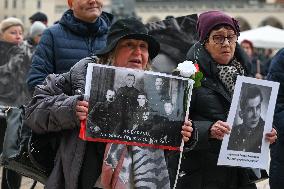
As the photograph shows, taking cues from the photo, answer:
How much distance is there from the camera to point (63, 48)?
15.4 feet

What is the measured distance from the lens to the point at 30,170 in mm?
3744

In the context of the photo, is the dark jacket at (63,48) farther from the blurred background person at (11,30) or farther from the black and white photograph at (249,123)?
the blurred background person at (11,30)

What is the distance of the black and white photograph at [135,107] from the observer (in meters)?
3.16

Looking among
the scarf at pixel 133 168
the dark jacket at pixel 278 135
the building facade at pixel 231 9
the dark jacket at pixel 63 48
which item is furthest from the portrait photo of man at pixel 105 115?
the building facade at pixel 231 9

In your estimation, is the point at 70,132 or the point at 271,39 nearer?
the point at 70,132

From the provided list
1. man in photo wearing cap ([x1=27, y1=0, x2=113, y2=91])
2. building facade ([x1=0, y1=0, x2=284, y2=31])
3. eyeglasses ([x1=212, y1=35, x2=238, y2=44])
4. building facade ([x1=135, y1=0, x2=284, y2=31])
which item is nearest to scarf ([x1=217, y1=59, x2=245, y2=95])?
eyeglasses ([x1=212, y1=35, x2=238, y2=44])

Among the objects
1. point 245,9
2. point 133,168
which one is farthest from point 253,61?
point 245,9

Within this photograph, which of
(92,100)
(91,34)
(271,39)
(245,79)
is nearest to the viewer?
(92,100)

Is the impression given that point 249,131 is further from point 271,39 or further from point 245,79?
point 271,39

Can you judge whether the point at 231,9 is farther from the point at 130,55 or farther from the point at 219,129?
the point at 130,55

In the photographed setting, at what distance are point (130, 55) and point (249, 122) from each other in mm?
952

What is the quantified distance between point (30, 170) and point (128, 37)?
3.17 ft

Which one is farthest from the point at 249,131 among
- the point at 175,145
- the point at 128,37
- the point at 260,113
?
the point at 128,37

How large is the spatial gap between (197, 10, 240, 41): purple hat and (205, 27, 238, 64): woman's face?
4cm
